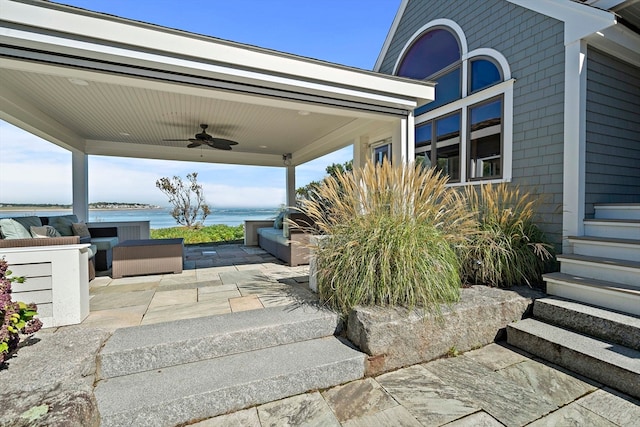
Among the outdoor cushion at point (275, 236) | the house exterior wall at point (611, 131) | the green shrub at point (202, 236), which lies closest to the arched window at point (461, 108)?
the house exterior wall at point (611, 131)

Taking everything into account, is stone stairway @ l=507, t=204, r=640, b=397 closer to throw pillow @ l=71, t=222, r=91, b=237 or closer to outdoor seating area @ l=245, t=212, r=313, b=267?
outdoor seating area @ l=245, t=212, r=313, b=267

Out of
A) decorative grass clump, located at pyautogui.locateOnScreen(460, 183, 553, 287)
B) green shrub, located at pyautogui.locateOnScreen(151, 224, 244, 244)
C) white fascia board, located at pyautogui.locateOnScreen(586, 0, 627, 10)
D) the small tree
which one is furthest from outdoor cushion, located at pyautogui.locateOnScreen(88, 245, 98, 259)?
white fascia board, located at pyautogui.locateOnScreen(586, 0, 627, 10)

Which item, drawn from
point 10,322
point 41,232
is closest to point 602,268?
point 10,322

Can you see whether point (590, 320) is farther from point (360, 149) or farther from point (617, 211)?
point (360, 149)

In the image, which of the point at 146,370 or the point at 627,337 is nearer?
the point at 146,370

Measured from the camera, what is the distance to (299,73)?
3.38m

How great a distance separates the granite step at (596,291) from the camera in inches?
109

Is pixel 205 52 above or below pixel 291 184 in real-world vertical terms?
above

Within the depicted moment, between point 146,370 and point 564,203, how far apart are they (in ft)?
15.9

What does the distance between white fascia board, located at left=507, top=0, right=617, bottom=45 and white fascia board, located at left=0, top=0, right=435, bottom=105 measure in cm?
202

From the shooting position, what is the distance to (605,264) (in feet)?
10.3

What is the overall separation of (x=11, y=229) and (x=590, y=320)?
21.1 feet

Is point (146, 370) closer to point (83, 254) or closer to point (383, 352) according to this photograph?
point (83, 254)

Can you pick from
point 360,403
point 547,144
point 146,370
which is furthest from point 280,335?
point 547,144
